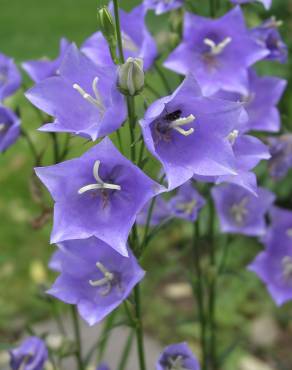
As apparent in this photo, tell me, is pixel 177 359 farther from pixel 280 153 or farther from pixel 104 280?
A: pixel 280 153

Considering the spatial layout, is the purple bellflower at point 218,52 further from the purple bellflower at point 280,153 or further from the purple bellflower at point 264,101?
the purple bellflower at point 280,153

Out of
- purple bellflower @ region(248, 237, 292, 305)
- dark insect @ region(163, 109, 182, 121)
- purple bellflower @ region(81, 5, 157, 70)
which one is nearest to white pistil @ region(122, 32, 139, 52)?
purple bellflower @ region(81, 5, 157, 70)

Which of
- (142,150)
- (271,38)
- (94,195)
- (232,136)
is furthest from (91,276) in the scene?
(271,38)

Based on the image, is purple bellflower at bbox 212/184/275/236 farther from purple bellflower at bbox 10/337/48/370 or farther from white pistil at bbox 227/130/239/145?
purple bellflower at bbox 10/337/48/370

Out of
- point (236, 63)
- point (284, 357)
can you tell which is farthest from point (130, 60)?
point (284, 357)

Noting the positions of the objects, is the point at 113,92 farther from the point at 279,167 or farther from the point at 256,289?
the point at 256,289

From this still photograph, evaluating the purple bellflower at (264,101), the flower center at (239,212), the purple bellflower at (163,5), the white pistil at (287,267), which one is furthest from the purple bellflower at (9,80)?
the white pistil at (287,267)
